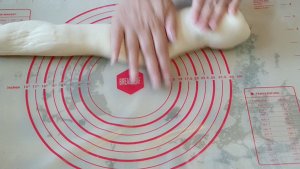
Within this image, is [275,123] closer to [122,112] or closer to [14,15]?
[122,112]

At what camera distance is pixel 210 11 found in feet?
2.51

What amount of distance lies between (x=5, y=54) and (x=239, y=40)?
546 mm

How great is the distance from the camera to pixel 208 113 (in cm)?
71

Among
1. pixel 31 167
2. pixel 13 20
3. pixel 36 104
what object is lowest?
pixel 31 167

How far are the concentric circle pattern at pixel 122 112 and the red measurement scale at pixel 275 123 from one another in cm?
6

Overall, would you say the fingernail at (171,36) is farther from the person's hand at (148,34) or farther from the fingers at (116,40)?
the fingers at (116,40)

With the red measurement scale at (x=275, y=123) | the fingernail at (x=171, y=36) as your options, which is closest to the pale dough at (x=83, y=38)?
the fingernail at (x=171, y=36)

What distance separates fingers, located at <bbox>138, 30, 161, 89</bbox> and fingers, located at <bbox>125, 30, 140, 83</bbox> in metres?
0.01

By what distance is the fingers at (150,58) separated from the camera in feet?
2.40

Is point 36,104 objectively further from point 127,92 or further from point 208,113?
point 208,113

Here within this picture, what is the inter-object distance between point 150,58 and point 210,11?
0.59ft

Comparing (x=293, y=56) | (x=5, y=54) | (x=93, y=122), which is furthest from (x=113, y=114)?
(x=293, y=56)

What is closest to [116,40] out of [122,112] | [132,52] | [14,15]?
[132,52]

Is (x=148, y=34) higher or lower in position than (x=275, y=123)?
higher
